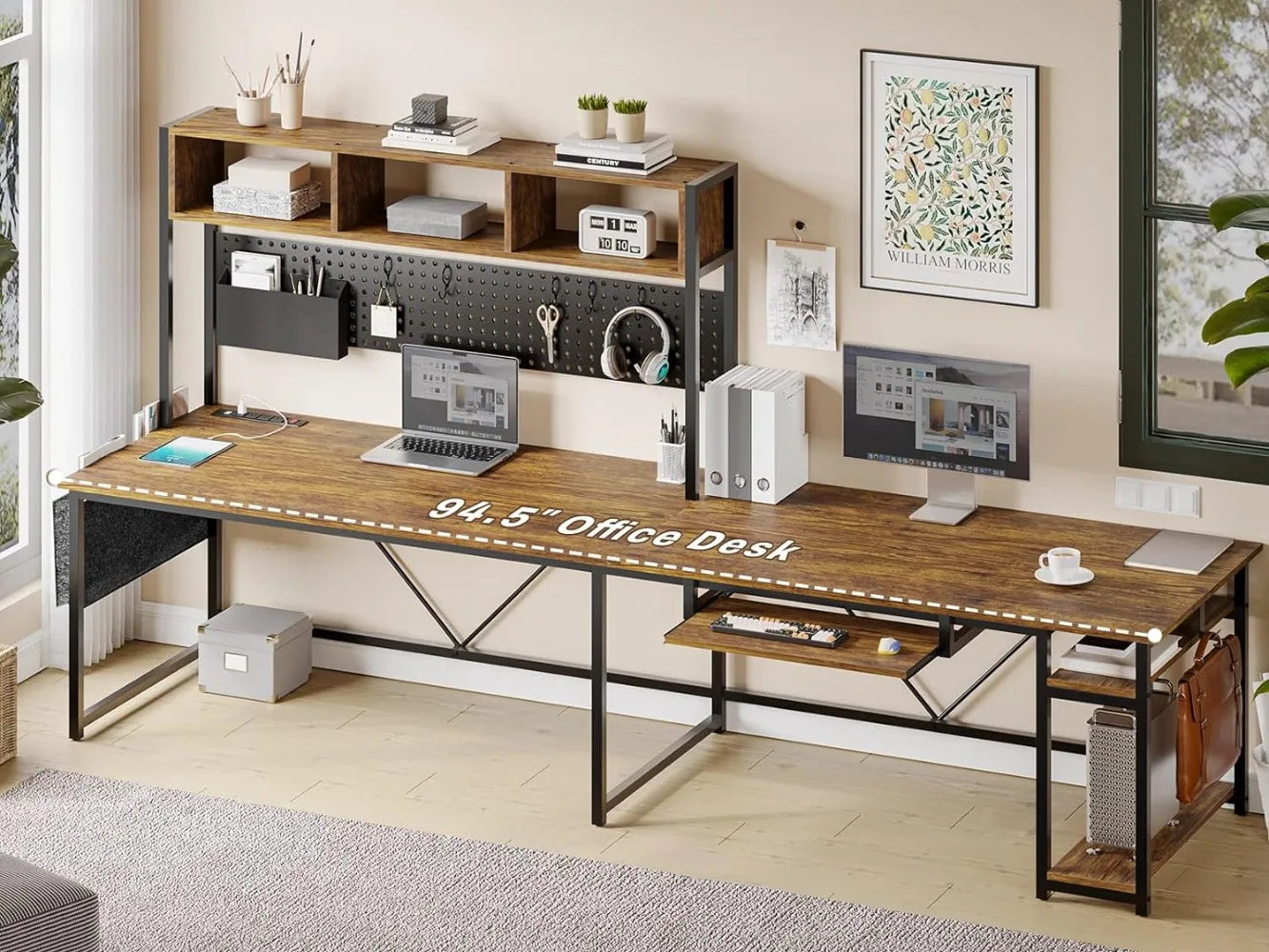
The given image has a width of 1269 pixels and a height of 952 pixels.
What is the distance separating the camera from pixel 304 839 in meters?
5.46

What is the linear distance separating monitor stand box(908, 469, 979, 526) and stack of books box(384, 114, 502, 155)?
1.43m

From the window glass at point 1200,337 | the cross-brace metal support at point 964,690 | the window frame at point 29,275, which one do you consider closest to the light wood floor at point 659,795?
the cross-brace metal support at point 964,690

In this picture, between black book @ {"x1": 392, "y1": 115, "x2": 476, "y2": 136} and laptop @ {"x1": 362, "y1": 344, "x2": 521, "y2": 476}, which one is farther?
laptop @ {"x1": 362, "y1": 344, "x2": 521, "y2": 476}

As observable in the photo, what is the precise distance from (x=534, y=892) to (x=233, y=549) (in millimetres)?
1848

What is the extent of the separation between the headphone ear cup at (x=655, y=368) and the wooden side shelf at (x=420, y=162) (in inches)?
11.0

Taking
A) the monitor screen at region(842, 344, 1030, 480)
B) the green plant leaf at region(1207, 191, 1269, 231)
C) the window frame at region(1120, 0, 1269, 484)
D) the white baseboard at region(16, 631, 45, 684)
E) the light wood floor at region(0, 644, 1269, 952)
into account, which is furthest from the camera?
the white baseboard at region(16, 631, 45, 684)

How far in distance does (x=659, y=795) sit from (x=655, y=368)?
43.1 inches

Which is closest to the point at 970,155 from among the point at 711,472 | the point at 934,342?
the point at 934,342

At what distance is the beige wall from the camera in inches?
216

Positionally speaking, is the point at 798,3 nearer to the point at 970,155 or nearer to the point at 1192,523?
the point at 970,155

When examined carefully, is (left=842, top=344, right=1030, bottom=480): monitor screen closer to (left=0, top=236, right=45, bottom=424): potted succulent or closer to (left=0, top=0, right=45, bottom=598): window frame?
(left=0, top=236, right=45, bottom=424): potted succulent

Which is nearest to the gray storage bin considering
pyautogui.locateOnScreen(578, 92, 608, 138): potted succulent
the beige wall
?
the beige wall

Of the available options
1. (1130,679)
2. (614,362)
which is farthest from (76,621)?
(1130,679)

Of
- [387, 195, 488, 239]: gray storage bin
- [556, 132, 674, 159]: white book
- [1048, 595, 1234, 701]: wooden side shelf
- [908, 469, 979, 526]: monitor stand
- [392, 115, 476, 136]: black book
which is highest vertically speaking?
[392, 115, 476, 136]: black book
